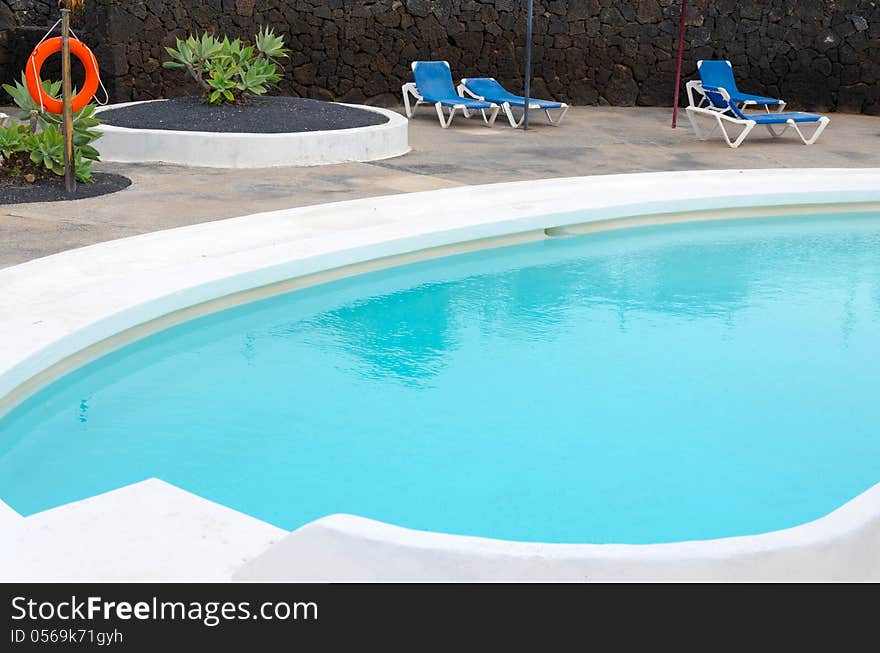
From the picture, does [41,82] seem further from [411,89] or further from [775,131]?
[775,131]

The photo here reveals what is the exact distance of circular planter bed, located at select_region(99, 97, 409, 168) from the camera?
10.2m

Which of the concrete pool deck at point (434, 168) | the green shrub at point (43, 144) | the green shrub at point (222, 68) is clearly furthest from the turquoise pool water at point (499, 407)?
the green shrub at point (222, 68)

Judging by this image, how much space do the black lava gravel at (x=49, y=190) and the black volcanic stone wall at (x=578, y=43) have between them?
201 inches

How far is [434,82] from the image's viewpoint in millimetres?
13758

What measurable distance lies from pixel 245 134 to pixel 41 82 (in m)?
1.71

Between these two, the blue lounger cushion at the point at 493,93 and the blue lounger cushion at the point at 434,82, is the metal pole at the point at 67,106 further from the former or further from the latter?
the blue lounger cushion at the point at 493,93

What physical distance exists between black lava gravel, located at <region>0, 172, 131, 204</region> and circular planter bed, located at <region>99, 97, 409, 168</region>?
1083mm

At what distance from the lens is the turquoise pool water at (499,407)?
4.64 m

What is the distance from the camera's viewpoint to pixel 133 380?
Result: 5.66 metres

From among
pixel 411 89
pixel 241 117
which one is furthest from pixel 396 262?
pixel 411 89

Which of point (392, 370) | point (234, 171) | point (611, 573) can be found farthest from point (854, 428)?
point (234, 171)

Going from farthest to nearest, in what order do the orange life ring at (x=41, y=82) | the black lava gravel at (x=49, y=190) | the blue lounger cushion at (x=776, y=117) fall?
1. the blue lounger cushion at (x=776, y=117)
2. the orange life ring at (x=41, y=82)
3. the black lava gravel at (x=49, y=190)

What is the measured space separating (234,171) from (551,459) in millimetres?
5759
